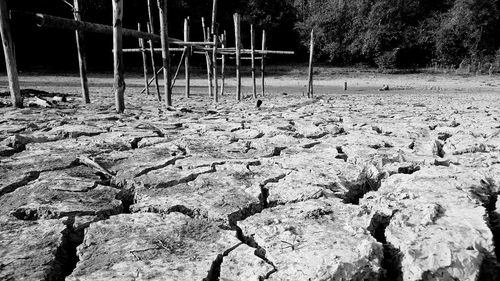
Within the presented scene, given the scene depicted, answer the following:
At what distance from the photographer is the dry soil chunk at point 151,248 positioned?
1.33 meters

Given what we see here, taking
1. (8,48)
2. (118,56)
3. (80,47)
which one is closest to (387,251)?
(118,56)

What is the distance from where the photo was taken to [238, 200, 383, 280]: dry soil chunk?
52.5 inches

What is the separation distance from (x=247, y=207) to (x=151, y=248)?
1.75 feet

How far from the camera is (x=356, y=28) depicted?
24.3 m

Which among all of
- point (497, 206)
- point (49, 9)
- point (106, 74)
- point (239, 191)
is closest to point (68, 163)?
point (239, 191)

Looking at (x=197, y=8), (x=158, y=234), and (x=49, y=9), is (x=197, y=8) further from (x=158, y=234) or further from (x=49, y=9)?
(x=158, y=234)

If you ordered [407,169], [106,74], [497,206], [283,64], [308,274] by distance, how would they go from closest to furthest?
[308,274] → [497,206] → [407,169] → [106,74] → [283,64]

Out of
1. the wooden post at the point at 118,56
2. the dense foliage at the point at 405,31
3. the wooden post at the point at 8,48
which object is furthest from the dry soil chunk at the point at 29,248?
the dense foliage at the point at 405,31

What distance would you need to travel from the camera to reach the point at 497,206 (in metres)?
1.83

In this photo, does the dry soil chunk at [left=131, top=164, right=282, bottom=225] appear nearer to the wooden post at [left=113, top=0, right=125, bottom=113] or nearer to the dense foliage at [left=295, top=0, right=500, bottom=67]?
the wooden post at [left=113, top=0, right=125, bottom=113]

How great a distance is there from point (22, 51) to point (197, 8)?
854cm

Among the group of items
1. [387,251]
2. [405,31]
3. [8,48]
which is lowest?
[387,251]

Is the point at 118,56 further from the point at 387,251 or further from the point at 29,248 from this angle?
the point at 387,251

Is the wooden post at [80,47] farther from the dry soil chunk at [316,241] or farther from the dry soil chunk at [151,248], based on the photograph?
the dry soil chunk at [316,241]
